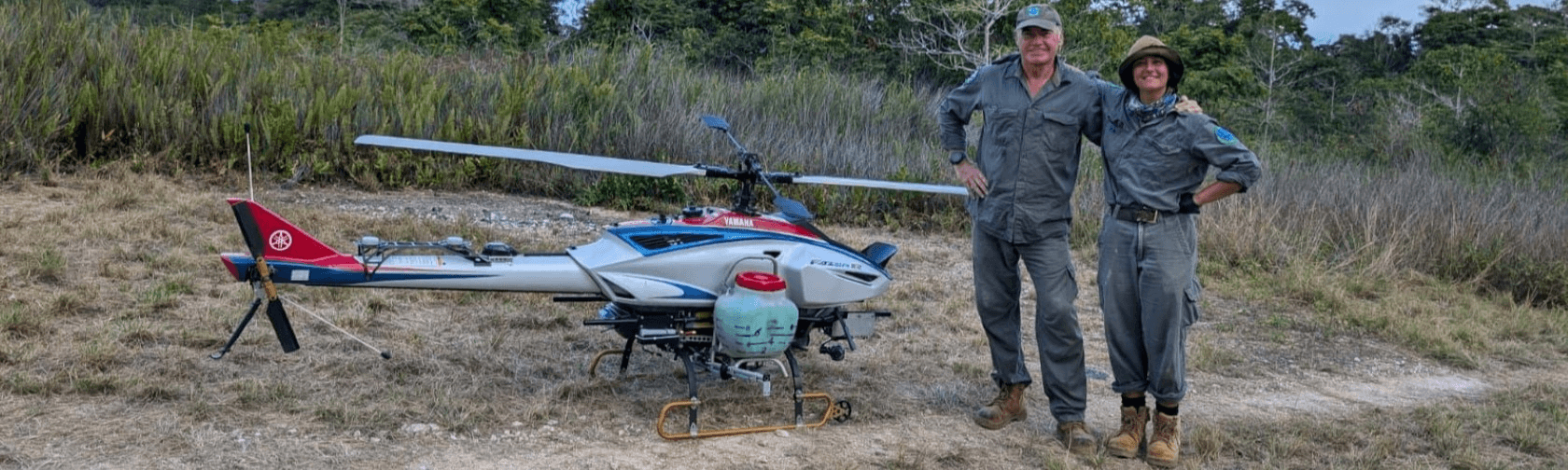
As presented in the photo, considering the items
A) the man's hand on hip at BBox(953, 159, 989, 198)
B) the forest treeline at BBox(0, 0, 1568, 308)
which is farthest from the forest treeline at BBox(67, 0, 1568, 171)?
the man's hand on hip at BBox(953, 159, 989, 198)

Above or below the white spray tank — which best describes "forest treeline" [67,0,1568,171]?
above

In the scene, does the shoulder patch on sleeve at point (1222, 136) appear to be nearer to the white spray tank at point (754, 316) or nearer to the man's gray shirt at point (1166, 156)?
the man's gray shirt at point (1166, 156)

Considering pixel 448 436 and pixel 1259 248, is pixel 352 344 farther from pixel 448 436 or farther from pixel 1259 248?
pixel 1259 248

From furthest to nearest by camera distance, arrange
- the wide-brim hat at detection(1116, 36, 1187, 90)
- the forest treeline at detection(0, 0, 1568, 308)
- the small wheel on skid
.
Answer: the forest treeline at detection(0, 0, 1568, 308) → the small wheel on skid → the wide-brim hat at detection(1116, 36, 1187, 90)

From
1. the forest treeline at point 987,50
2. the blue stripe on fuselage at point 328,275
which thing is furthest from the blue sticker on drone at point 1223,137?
the forest treeline at point 987,50

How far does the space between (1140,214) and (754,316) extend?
1.46 metres

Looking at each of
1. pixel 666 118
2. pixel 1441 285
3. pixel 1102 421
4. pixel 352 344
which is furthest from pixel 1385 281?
pixel 352 344

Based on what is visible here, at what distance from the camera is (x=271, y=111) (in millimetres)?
9859

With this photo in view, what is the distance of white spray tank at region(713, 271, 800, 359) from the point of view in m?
4.95

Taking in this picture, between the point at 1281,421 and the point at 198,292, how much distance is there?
5292 mm

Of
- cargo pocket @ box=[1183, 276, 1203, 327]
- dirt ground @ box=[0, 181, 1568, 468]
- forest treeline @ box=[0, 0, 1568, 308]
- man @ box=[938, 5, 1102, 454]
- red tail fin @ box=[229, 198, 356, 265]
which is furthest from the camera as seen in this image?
forest treeline @ box=[0, 0, 1568, 308]

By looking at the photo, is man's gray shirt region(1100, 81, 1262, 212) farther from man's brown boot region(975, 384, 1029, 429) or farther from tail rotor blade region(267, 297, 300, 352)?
tail rotor blade region(267, 297, 300, 352)

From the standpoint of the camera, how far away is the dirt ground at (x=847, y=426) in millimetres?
4582

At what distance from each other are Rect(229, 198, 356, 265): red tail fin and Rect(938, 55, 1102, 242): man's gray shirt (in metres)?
2.41
